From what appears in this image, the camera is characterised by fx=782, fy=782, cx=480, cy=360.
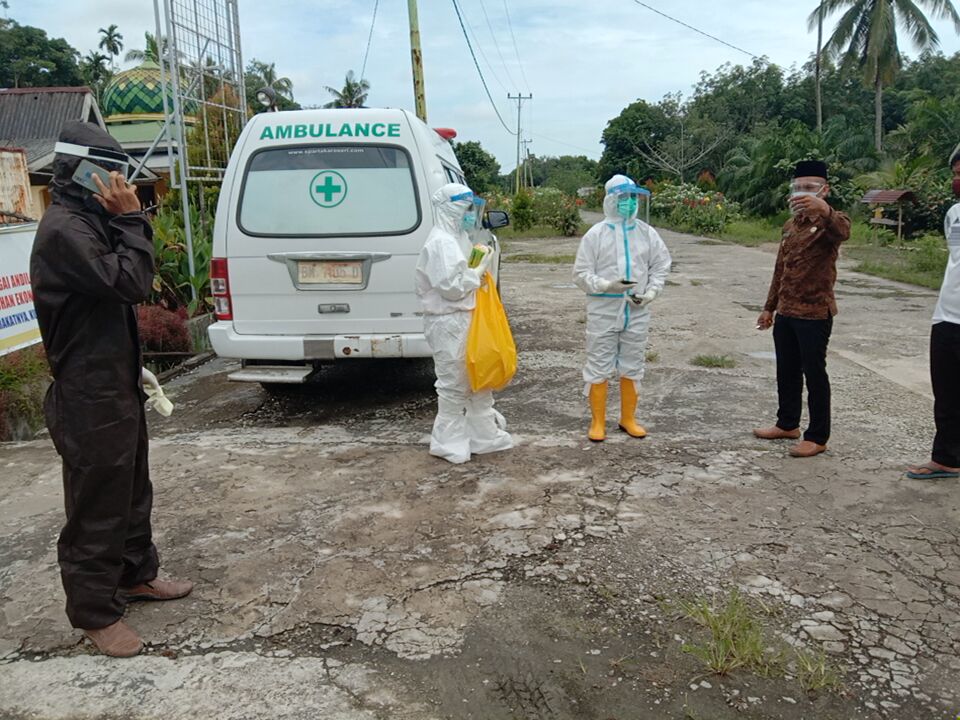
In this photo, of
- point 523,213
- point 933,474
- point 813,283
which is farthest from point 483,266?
point 523,213

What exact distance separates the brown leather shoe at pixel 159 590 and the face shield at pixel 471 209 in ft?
8.51

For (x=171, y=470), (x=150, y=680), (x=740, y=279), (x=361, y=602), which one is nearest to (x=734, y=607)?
(x=361, y=602)

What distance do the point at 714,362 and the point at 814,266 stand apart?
8.58ft

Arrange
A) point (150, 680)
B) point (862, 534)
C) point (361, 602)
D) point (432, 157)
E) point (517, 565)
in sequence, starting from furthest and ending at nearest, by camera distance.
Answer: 1. point (432, 157)
2. point (862, 534)
3. point (517, 565)
4. point (361, 602)
5. point (150, 680)

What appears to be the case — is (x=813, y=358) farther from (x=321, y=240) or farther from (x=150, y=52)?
(x=150, y=52)

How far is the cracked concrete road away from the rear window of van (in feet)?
4.75

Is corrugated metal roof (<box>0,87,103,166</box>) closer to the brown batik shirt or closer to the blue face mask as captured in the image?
the blue face mask

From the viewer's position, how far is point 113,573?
9.47ft

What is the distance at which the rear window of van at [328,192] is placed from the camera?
18.1ft

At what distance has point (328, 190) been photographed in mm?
5543

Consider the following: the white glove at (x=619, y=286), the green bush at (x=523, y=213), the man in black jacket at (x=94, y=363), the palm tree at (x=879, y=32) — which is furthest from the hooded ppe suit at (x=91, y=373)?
the palm tree at (x=879, y=32)

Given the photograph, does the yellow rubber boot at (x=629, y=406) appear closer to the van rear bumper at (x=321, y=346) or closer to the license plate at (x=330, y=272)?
the van rear bumper at (x=321, y=346)

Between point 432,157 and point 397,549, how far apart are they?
10.3 feet

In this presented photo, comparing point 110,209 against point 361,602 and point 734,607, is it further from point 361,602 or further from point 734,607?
point 734,607
